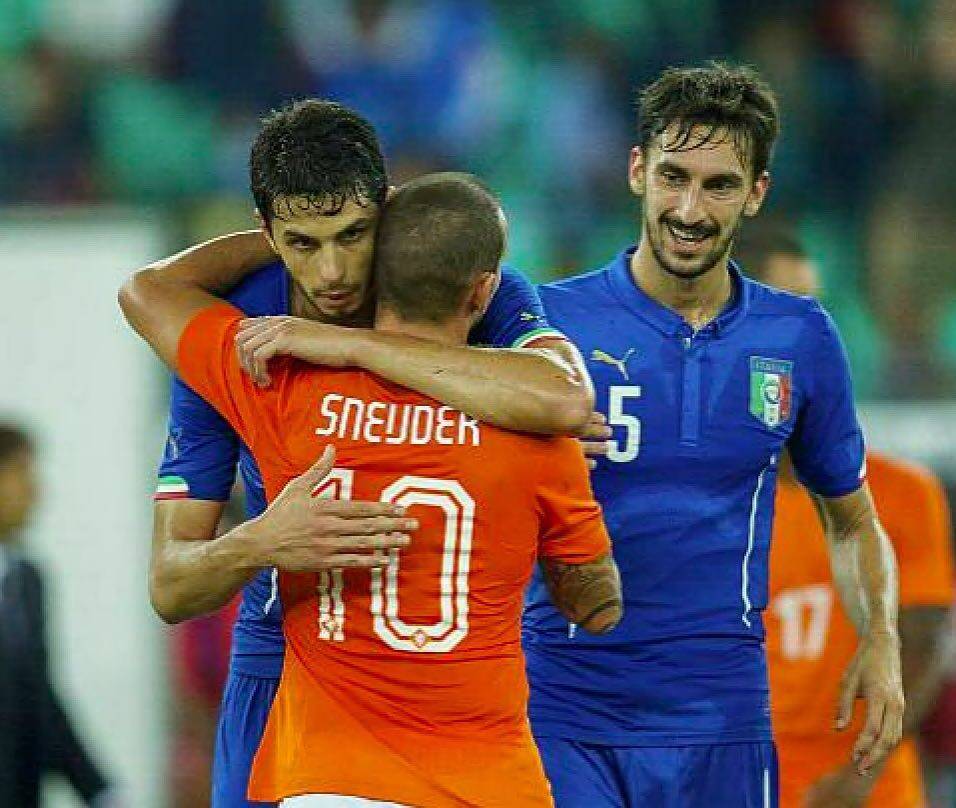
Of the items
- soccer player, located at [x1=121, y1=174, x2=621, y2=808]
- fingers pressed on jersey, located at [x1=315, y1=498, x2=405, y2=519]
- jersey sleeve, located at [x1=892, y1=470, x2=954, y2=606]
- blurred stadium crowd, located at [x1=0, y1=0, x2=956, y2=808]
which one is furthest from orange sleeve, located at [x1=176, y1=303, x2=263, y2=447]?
blurred stadium crowd, located at [x1=0, y1=0, x2=956, y2=808]

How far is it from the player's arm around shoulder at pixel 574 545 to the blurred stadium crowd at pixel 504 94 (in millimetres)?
5271

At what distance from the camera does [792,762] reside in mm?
5375

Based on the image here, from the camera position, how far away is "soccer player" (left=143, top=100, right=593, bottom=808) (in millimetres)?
3400

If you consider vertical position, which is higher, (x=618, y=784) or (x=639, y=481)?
(x=639, y=481)

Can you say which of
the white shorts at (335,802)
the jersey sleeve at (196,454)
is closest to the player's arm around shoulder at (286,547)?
the jersey sleeve at (196,454)

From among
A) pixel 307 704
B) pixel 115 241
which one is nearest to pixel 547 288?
pixel 307 704

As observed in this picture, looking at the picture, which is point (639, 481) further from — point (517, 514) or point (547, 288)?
point (517, 514)

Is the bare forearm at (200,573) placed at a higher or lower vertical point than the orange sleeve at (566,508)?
lower

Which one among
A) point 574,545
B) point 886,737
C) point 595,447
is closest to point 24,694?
point 595,447

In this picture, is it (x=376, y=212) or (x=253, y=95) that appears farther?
(x=253, y=95)

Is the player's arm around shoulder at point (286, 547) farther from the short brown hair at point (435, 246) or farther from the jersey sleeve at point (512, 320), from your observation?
the jersey sleeve at point (512, 320)

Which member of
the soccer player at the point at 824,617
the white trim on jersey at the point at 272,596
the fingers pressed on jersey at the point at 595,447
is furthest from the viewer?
the soccer player at the point at 824,617

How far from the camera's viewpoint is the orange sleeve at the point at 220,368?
11.6 ft

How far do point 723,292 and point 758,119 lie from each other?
1.22 ft
